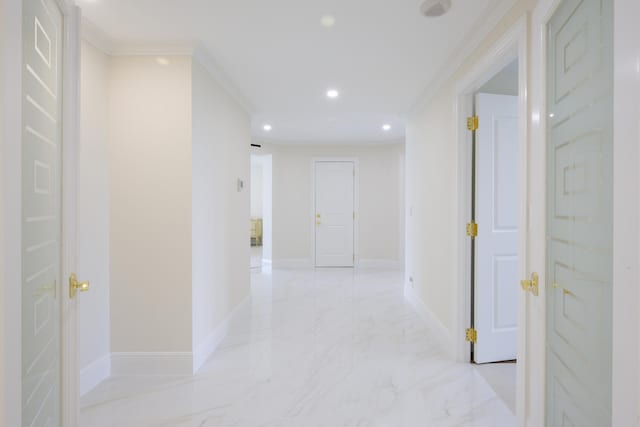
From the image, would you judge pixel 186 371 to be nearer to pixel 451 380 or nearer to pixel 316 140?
pixel 451 380

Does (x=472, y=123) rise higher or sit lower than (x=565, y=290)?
higher

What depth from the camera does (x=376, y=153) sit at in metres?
7.07

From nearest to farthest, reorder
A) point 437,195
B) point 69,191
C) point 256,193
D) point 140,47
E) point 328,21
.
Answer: point 69,191 < point 328,21 < point 140,47 < point 437,195 < point 256,193

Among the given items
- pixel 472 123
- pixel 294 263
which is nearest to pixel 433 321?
pixel 472 123

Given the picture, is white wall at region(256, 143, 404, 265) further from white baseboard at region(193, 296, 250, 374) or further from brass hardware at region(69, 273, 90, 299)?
brass hardware at region(69, 273, 90, 299)

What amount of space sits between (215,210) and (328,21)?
176 cm

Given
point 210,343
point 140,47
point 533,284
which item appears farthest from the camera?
point 210,343

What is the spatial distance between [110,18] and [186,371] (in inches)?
95.2

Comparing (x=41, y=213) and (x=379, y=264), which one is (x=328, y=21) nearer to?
(x=41, y=213)

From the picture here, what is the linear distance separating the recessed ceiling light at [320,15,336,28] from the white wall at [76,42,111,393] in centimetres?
156

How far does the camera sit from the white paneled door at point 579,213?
1064 mm

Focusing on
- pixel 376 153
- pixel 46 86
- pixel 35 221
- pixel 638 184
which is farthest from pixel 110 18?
pixel 376 153

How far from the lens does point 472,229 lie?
276 cm

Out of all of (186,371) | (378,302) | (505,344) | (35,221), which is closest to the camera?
(35,221)
